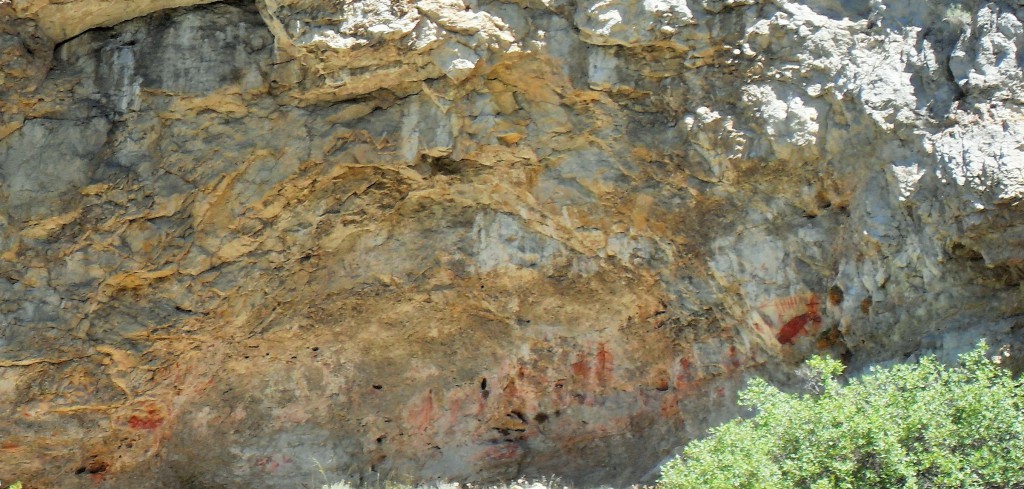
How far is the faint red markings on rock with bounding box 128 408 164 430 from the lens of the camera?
33.6 feet

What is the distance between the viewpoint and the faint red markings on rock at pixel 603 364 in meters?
10.3

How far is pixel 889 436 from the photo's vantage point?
6.95 meters

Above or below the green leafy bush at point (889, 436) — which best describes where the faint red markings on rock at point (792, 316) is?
below

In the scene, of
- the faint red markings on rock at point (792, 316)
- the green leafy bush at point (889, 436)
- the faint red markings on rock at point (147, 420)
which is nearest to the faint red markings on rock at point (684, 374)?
the faint red markings on rock at point (792, 316)

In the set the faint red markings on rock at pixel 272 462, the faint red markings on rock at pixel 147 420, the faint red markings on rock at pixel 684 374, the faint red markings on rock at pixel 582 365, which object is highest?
the faint red markings on rock at pixel 684 374

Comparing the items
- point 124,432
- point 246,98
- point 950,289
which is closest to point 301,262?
point 246,98

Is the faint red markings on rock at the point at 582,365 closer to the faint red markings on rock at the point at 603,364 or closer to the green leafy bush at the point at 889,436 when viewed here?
the faint red markings on rock at the point at 603,364

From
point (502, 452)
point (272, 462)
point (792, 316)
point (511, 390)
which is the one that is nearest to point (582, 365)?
point (511, 390)

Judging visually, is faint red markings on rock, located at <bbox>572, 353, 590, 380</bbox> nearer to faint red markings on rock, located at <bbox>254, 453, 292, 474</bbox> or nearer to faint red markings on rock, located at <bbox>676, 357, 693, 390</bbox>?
faint red markings on rock, located at <bbox>676, 357, 693, 390</bbox>

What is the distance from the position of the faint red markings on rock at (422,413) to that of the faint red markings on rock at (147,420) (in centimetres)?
225

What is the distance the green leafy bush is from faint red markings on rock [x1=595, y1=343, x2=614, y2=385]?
8.74 feet

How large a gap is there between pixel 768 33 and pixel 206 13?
4.60 meters

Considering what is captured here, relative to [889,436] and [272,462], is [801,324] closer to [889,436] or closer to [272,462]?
[889,436]

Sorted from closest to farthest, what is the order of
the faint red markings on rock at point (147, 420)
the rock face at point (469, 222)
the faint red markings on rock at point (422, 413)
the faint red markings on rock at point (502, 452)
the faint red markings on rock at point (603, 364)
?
the rock face at point (469, 222) < the faint red markings on rock at point (147, 420) < the faint red markings on rock at point (603, 364) < the faint red markings on rock at point (502, 452) < the faint red markings on rock at point (422, 413)
